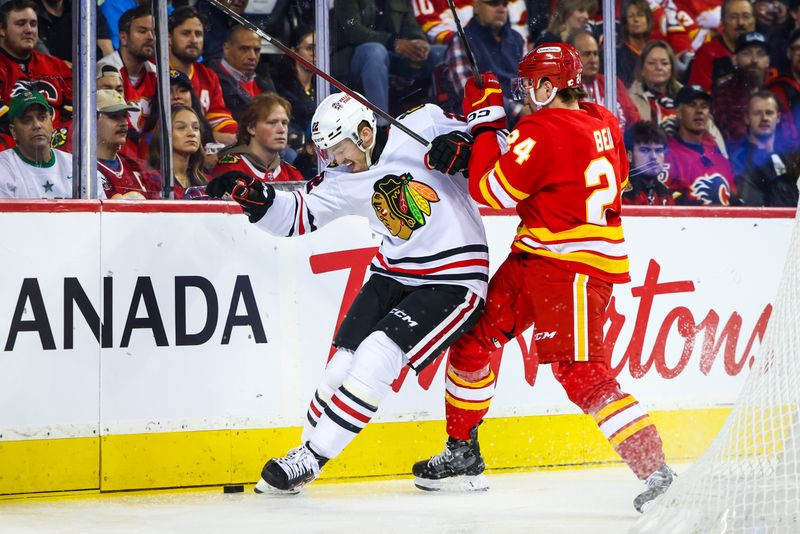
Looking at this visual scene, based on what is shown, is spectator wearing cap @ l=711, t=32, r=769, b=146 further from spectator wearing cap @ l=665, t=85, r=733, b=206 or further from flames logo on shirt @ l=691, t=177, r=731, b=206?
flames logo on shirt @ l=691, t=177, r=731, b=206

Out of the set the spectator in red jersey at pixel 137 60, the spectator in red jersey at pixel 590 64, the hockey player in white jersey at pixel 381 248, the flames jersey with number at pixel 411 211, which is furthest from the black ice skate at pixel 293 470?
the spectator in red jersey at pixel 590 64

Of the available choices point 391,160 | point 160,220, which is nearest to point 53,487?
point 160,220

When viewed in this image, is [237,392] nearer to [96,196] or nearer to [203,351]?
[203,351]

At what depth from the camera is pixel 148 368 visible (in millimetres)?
3338

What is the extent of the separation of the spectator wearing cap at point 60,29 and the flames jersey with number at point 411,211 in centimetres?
99

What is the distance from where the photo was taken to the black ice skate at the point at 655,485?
2.82 meters

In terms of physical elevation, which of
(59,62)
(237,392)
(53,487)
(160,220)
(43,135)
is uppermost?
(59,62)

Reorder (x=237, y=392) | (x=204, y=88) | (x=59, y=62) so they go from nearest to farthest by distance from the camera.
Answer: (x=237, y=392) → (x=59, y=62) → (x=204, y=88)

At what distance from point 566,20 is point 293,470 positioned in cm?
245

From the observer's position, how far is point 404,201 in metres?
3.18

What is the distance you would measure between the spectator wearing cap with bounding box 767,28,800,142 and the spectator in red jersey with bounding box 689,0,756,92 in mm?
218

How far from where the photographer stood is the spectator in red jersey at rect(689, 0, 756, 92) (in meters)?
5.05

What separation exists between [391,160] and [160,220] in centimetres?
73

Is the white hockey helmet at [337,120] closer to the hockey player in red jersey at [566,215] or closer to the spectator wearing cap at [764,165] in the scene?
the hockey player in red jersey at [566,215]
